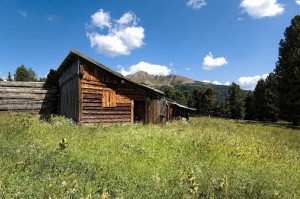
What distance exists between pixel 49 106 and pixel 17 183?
21.7 meters

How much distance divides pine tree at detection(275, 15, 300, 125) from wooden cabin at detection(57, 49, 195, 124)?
19.9m

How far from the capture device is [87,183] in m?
5.74

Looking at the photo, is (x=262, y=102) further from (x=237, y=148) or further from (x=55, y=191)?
(x=55, y=191)

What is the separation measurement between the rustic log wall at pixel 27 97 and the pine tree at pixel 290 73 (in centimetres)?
2699

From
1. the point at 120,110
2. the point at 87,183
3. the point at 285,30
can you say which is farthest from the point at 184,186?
the point at 285,30

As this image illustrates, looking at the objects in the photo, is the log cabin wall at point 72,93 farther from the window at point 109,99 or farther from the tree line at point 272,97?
the tree line at point 272,97

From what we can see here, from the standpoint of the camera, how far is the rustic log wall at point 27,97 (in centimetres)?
2373

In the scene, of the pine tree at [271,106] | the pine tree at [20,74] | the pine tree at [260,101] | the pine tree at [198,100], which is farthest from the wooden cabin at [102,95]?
the pine tree at [20,74]

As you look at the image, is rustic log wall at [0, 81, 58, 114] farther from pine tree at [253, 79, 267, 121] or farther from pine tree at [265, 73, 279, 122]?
pine tree at [253, 79, 267, 121]

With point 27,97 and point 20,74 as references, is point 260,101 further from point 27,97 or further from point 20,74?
point 20,74

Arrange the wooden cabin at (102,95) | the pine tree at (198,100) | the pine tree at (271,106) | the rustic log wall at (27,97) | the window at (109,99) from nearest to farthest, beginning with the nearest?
the wooden cabin at (102,95), the window at (109,99), the rustic log wall at (27,97), the pine tree at (271,106), the pine tree at (198,100)

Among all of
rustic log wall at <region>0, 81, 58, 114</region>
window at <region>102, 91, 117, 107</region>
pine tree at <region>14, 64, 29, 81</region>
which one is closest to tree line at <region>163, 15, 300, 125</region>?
window at <region>102, 91, 117, 107</region>

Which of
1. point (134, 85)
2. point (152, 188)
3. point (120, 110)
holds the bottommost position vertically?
point (152, 188)

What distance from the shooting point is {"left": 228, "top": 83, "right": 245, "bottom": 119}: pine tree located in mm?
58438
